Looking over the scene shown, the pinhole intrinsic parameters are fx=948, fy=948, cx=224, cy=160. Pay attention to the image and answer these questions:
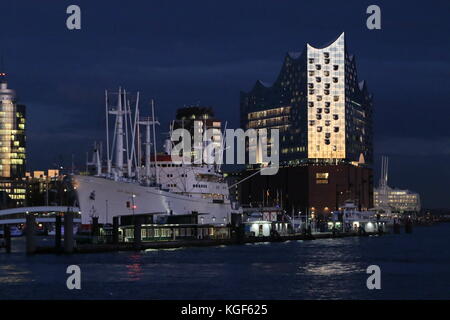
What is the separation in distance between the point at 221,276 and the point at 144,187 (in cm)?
4652

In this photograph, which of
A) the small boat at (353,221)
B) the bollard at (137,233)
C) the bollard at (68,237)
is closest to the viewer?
the bollard at (68,237)

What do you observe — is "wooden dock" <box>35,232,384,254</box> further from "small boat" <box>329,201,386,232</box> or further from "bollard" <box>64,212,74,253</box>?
"small boat" <box>329,201,386,232</box>

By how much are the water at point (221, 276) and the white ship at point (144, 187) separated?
1957 cm

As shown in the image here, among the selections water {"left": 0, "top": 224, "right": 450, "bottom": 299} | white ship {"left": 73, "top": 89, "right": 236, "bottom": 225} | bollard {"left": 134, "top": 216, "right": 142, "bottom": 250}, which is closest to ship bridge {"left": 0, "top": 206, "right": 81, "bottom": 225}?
white ship {"left": 73, "top": 89, "right": 236, "bottom": 225}

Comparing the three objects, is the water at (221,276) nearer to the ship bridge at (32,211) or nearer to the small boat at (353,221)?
the ship bridge at (32,211)

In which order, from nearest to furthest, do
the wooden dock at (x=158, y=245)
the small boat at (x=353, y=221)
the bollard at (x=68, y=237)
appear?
the bollard at (x=68, y=237) < the wooden dock at (x=158, y=245) < the small boat at (x=353, y=221)

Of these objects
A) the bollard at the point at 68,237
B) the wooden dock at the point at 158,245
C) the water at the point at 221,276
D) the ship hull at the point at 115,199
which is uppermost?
the ship hull at the point at 115,199

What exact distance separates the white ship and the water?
64.2 ft

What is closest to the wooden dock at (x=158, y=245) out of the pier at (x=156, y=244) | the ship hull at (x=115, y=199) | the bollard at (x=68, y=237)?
the pier at (x=156, y=244)

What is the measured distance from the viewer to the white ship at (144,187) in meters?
108

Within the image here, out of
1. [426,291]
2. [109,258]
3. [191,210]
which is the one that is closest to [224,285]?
[426,291]

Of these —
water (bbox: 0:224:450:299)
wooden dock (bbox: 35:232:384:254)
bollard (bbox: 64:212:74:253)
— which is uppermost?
bollard (bbox: 64:212:74:253)

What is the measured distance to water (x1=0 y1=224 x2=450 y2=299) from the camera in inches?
2136
